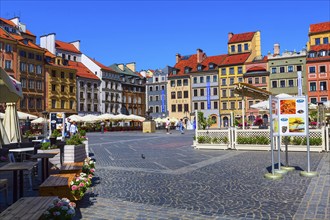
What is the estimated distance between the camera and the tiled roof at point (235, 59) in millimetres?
64750

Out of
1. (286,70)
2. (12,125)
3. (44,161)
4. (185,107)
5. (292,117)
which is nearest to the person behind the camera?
(44,161)

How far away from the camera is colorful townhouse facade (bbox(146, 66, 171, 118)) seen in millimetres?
76956

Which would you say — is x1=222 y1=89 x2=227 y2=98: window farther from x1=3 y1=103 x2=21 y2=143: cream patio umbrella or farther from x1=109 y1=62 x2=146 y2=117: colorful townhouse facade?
x1=3 y1=103 x2=21 y2=143: cream patio umbrella

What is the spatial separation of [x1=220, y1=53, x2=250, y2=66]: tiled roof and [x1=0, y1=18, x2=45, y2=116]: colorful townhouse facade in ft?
113

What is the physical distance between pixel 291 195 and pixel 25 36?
198 feet

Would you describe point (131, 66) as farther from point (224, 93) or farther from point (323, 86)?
point (323, 86)

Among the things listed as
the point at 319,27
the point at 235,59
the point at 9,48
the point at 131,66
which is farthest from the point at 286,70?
the point at 9,48

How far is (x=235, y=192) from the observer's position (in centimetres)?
744

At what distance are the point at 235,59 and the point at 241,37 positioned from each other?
17.3 feet

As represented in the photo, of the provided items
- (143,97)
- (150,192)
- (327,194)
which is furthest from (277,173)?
(143,97)

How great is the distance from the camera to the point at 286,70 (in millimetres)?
Answer: 59719

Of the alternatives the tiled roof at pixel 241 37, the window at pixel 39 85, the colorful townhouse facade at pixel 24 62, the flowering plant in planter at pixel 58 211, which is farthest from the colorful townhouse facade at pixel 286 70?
the flowering plant in planter at pixel 58 211

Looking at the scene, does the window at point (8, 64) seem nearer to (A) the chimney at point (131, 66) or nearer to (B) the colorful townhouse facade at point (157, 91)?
(B) the colorful townhouse facade at point (157, 91)

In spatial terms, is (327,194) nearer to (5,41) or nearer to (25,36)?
(5,41)
